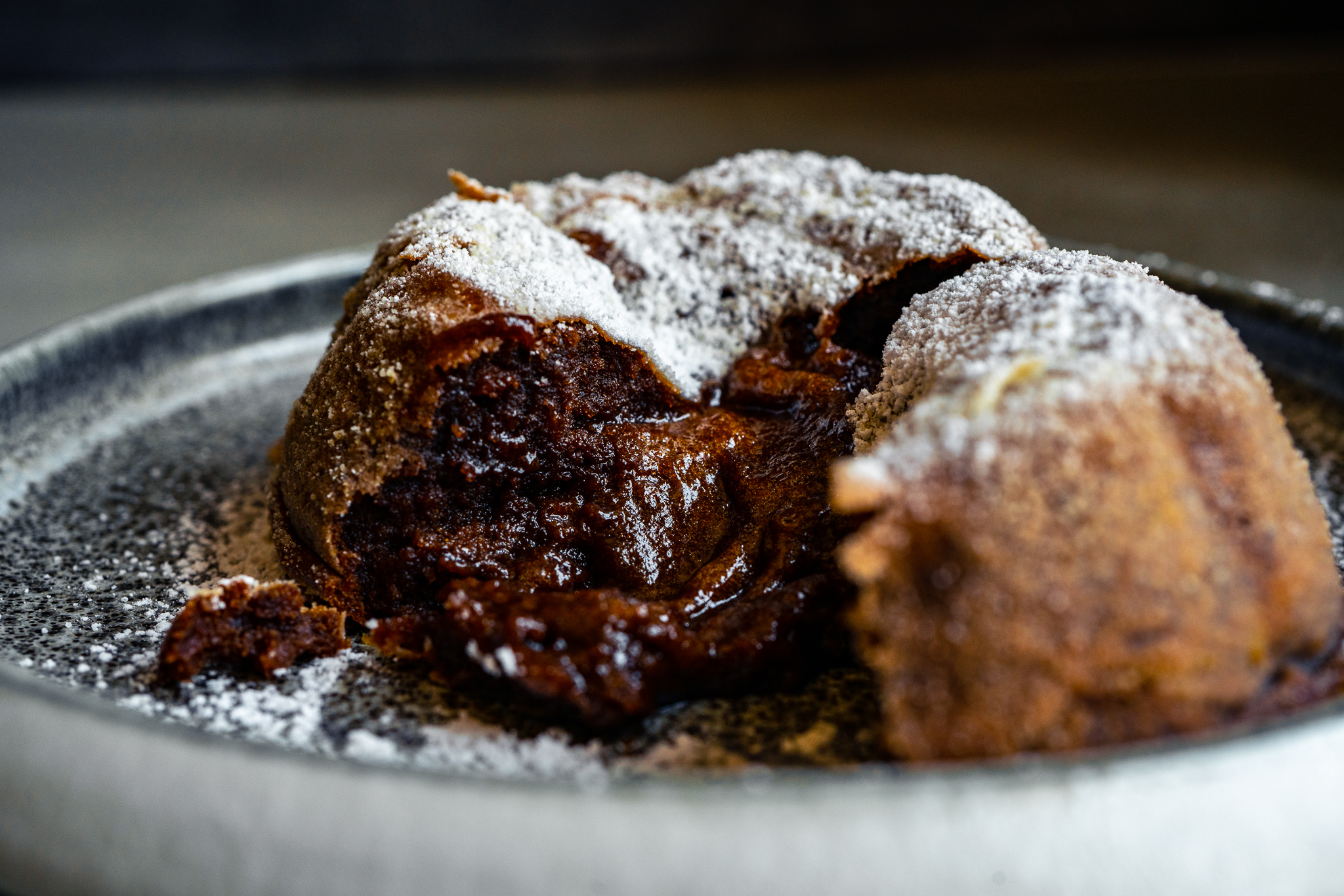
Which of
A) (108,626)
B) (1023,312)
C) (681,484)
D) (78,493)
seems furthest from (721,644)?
(78,493)

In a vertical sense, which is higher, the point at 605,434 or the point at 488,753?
the point at 605,434

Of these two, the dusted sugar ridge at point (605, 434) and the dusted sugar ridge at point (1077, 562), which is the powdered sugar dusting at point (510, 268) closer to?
the dusted sugar ridge at point (605, 434)

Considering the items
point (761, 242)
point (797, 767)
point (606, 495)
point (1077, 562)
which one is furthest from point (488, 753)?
point (761, 242)

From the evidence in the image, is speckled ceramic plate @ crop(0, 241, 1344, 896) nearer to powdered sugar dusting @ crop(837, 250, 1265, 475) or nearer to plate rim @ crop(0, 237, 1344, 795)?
plate rim @ crop(0, 237, 1344, 795)

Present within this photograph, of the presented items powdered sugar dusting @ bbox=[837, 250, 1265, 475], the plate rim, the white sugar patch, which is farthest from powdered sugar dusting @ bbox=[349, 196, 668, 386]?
the plate rim

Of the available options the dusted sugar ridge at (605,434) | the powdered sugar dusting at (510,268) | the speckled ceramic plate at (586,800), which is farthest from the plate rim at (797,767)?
the powdered sugar dusting at (510,268)

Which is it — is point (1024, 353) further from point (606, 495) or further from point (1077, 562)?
point (606, 495)
